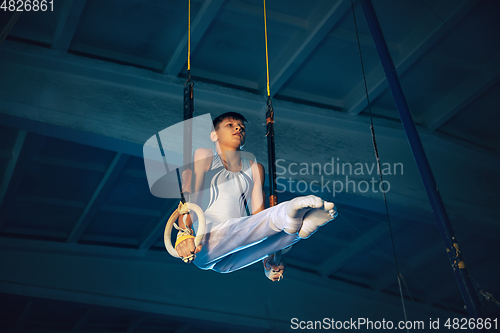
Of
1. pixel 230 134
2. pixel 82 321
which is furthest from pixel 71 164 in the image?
pixel 82 321

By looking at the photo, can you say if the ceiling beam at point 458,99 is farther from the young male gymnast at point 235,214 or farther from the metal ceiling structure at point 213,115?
the young male gymnast at point 235,214

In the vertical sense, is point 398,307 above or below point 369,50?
below

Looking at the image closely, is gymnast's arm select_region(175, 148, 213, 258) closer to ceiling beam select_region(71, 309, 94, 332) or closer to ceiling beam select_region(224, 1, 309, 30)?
ceiling beam select_region(224, 1, 309, 30)

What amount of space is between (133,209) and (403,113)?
19.2 feet

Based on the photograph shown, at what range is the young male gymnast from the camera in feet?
9.44

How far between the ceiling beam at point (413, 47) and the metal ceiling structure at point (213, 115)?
2cm

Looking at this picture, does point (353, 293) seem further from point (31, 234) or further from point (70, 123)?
point (70, 123)

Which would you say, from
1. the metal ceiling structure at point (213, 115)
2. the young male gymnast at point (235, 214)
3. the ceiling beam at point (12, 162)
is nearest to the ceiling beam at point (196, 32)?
the metal ceiling structure at point (213, 115)

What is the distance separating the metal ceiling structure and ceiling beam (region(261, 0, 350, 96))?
2cm

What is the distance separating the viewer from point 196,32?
18.5 feet

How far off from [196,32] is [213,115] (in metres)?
1.06

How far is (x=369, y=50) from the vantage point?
20.6ft

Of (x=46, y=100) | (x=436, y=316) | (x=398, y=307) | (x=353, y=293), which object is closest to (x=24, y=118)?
(x=46, y=100)

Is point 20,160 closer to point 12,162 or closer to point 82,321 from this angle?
point 12,162
